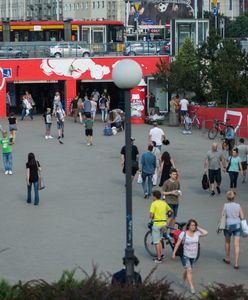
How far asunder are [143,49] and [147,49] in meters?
0.57

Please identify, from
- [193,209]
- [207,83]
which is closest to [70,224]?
[193,209]

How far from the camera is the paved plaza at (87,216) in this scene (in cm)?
1595

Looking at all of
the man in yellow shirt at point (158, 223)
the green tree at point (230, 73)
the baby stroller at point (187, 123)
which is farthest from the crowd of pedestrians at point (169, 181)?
the green tree at point (230, 73)

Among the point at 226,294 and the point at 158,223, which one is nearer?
the point at 226,294

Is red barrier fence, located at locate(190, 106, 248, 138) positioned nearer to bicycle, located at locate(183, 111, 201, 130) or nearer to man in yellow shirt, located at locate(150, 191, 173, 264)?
bicycle, located at locate(183, 111, 201, 130)

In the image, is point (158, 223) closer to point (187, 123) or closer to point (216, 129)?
point (216, 129)

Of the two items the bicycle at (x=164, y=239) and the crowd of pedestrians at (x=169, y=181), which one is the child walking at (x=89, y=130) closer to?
the crowd of pedestrians at (x=169, y=181)

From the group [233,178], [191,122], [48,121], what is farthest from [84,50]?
[233,178]

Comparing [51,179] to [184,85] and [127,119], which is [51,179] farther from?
[184,85]

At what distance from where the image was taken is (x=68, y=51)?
51156 millimetres

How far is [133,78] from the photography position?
41.3 ft

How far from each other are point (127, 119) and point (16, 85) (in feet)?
117

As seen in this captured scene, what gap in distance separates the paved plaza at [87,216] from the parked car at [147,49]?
15389 millimetres

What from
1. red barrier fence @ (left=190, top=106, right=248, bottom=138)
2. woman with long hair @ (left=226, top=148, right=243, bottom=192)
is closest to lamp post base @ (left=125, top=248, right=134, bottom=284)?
woman with long hair @ (left=226, top=148, right=243, bottom=192)
